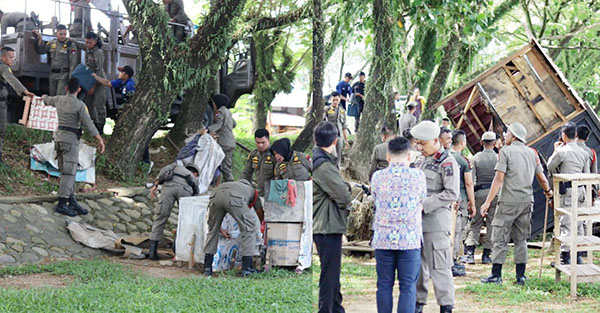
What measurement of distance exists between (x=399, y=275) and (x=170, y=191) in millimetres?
4942

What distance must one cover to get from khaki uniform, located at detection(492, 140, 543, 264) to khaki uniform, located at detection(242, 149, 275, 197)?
271 cm

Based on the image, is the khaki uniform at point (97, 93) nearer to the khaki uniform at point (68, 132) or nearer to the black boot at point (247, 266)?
the khaki uniform at point (68, 132)

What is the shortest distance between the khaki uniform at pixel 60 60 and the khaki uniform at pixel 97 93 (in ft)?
0.88

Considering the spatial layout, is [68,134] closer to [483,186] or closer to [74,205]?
[74,205]

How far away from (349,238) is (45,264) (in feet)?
13.9

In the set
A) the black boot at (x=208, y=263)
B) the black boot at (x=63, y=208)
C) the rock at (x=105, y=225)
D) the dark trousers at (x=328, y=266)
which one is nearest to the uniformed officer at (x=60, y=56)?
the black boot at (x=63, y=208)

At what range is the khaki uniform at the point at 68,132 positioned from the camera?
1075 centimetres

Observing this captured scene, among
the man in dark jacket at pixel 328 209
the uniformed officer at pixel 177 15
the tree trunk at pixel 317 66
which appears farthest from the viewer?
the tree trunk at pixel 317 66

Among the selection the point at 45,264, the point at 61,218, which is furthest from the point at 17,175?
the point at 45,264

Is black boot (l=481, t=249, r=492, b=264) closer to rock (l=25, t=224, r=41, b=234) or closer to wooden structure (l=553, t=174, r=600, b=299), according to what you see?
wooden structure (l=553, t=174, r=600, b=299)

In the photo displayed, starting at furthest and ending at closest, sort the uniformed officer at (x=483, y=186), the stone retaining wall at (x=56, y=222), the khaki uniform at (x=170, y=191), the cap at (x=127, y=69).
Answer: the cap at (x=127, y=69)
the uniformed officer at (x=483, y=186)
the khaki uniform at (x=170, y=191)
the stone retaining wall at (x=56, y=222)

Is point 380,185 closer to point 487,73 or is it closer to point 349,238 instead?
point 349,238

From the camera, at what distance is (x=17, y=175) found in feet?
38.1

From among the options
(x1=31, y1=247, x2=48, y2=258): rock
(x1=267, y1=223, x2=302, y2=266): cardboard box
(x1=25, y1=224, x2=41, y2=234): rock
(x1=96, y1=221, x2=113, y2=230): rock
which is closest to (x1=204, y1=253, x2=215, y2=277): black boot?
(x1=267, y1=223, x2=302, y2=266): cardboard box
